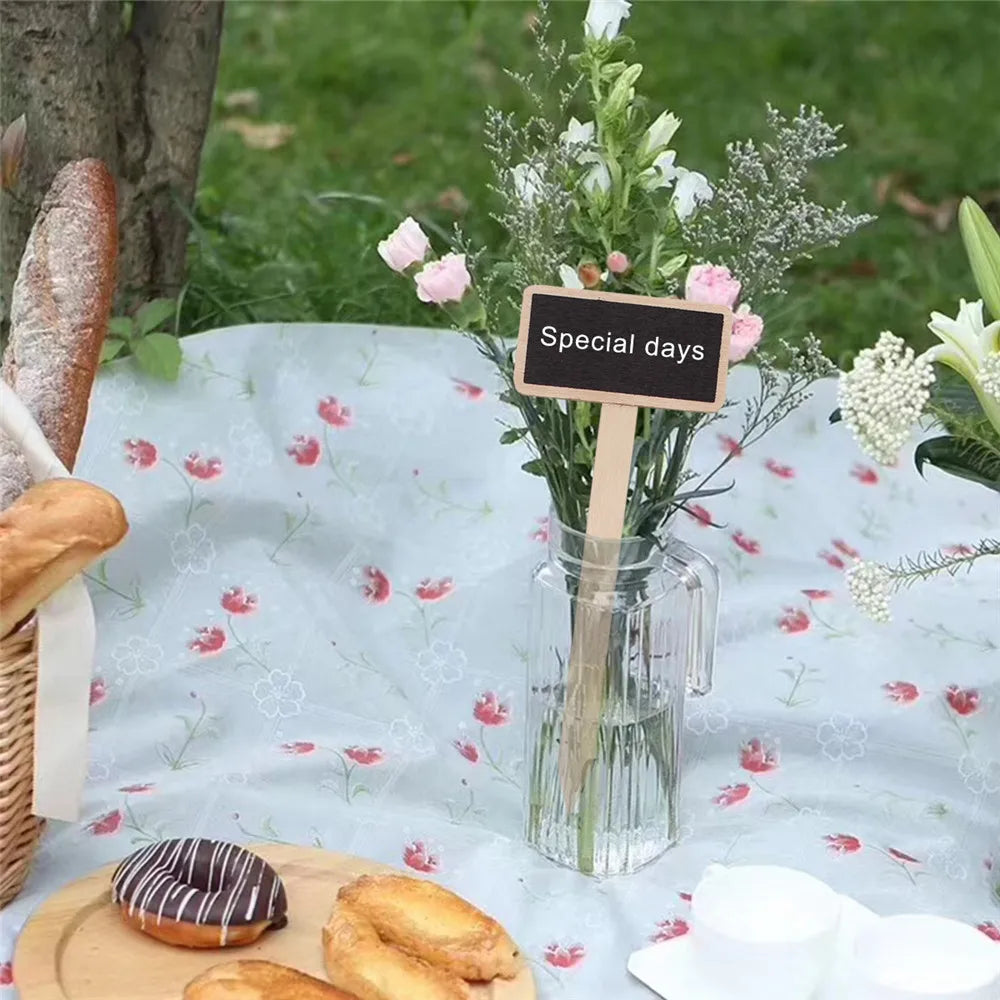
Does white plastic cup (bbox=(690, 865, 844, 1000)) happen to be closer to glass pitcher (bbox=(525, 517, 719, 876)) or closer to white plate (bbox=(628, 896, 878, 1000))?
white plate (bbox=(628, 896, 878, 1000))

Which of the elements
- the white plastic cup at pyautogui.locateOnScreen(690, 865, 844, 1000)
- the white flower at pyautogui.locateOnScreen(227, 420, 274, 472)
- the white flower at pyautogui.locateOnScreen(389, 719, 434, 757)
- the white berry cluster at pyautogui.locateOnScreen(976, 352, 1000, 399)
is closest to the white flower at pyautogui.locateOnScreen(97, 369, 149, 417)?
the white flower at pyautogui.locateOnScreen(227, 420, 274, 472)

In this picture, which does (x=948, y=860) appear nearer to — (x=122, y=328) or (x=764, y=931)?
(x=764, y=931)

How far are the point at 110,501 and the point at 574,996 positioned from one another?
1.87ft

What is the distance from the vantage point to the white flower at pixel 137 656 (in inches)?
73.8

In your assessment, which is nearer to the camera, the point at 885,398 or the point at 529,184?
the point at 885,398

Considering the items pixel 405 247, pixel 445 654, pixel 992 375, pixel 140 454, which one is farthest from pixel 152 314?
pixel 992 375

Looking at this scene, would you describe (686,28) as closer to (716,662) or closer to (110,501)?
(716,662)

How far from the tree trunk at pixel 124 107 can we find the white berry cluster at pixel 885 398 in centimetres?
117

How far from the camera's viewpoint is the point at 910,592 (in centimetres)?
204

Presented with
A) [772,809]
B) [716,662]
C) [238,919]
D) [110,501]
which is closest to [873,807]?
[772,809]

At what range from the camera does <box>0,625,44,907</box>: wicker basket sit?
4.75 ft

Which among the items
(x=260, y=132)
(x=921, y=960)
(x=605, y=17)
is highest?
(x=605, y=17)

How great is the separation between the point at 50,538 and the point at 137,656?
53 centimetres

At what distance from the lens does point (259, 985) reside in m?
1.35
